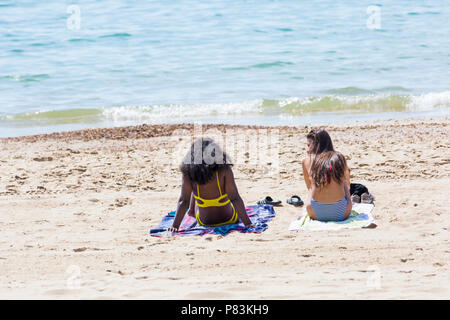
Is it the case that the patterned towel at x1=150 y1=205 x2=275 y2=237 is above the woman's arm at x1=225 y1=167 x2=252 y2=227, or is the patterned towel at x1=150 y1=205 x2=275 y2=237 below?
below

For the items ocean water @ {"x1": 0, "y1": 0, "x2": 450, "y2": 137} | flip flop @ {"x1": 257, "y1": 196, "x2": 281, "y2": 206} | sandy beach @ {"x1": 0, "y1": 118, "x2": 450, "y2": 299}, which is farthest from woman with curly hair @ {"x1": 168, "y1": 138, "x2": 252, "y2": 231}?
ocean water @ {"x1": 0, "y1": 0, "x2": 450, "y2": 137}

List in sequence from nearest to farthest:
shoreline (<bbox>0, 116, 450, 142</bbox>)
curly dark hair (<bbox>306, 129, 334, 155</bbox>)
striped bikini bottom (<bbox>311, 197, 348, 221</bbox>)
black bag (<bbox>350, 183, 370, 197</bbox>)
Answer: striped bikini bottom (<bbox>311, 197, 348, 221</bbox>) → curly dark hair (<bbox>306, 129, 334, 155</bbox>) → black bag (<bbox>350, 183, 370, 197</bbox>) → shoreline (<bbox>0, 116, 450, 142</bbox>)

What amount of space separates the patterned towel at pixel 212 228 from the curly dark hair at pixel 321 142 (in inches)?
31.6

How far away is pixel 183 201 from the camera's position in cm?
528

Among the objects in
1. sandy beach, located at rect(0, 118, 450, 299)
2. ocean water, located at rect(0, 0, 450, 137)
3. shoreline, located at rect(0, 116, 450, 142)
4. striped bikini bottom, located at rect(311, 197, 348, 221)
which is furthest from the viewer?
ocean water, located at rect(0, 0, 450, 137)

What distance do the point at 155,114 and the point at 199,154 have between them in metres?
8.14

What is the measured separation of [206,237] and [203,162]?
67 centimetres

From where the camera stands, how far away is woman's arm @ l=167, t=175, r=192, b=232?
5.27m

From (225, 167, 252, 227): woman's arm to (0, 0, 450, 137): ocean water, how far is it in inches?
260

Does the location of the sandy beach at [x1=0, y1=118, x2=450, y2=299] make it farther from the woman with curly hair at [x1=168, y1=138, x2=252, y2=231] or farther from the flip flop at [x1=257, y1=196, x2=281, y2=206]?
the woman with curly hair at [x1=168, y1=138, x2=252, y2=231]

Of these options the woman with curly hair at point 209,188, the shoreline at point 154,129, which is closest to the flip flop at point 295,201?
the woman with curly hair at point 209,188

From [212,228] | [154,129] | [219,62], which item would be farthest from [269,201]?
[219,62]
